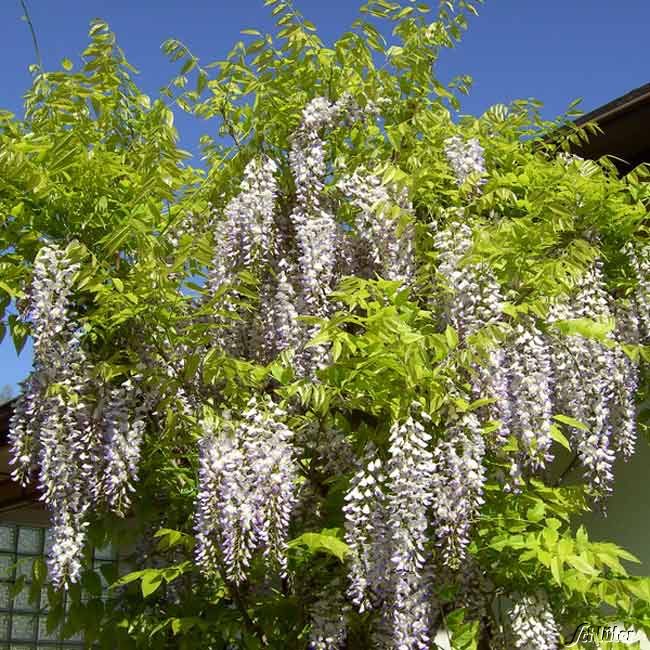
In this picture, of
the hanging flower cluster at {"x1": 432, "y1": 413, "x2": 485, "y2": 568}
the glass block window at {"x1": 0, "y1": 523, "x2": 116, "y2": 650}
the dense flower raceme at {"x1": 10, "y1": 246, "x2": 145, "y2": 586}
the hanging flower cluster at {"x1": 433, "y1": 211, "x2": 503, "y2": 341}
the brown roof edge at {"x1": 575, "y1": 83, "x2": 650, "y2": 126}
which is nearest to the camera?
the hanging flower cluster at {"x1": 432, "y1": 413, "x2": 485, "y2": 568}

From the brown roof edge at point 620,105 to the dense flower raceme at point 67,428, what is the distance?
303cm

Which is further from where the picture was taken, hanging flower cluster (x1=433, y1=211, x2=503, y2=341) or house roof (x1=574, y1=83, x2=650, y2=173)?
house roof (x1=574, y1=83, x2=650, y2=173)

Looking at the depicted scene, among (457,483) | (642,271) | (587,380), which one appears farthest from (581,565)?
(642,271)

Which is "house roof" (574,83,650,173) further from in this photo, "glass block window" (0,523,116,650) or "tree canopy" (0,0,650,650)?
"glass block window" (0,523,116,650)

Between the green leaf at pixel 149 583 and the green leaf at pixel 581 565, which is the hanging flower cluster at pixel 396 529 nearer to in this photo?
the green leaf at pixel 581 565

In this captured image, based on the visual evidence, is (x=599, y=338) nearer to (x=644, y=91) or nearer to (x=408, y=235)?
(x=408, y=235)

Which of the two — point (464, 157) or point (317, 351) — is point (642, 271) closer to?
point (464, 157)

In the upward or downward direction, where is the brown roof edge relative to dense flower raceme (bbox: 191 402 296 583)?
upward

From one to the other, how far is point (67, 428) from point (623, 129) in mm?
3509

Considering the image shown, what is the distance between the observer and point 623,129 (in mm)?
5312

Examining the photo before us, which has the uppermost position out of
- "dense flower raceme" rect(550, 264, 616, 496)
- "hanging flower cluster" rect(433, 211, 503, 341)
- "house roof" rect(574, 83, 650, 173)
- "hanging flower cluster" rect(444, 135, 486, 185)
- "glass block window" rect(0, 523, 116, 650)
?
"house roof" rect(574, 83, 650, 173)

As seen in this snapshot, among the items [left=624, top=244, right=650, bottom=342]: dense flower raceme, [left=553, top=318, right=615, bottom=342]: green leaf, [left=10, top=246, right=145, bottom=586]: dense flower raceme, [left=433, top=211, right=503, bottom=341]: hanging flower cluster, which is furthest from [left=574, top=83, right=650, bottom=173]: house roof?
[left=10, top=246, right=145, bottom=586]: dense flower raceme

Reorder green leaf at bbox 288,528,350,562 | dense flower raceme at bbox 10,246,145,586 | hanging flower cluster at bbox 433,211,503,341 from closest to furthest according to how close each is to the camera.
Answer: green leaf at bbox 288,528,350,562 → dense flower raceme at bbox 10,246,145,586 → hanging flower cluster at bbox 433,211,503,341

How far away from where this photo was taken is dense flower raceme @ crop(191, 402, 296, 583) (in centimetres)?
351
